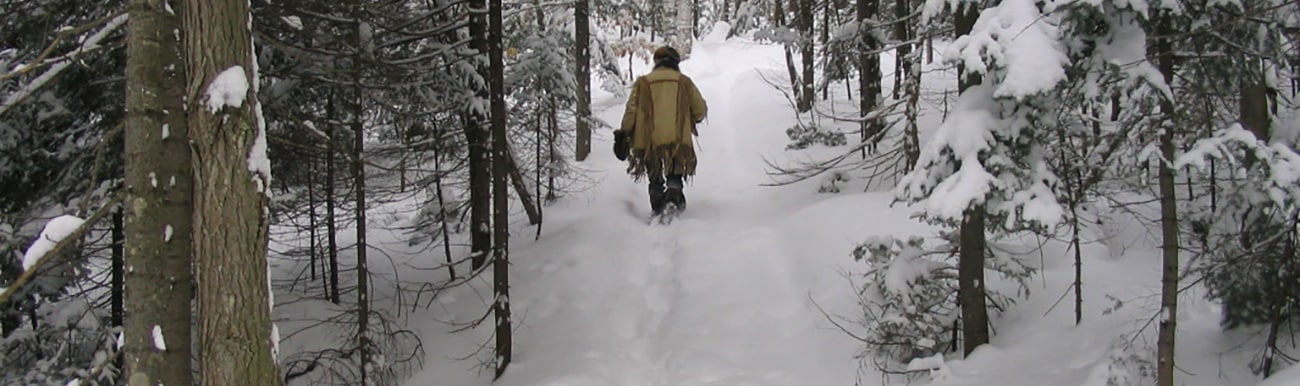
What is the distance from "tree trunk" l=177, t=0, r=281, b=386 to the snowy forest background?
24 mm

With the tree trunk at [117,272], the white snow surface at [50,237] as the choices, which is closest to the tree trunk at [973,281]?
the white snow surface at [50,237]

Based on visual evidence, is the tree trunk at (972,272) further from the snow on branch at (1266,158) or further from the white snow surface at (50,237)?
the white snow surface at (50,237)

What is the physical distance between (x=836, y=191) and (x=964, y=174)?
4888mm

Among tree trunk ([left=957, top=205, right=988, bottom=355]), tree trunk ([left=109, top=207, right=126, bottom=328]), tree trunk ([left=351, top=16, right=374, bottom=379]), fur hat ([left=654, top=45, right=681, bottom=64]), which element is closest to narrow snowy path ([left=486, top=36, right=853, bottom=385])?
tree trunk ([left=957, top=205, right=988, bottom=355])

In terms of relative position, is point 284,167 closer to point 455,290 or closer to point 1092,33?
point 455,290

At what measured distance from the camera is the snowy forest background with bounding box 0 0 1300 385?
452cm

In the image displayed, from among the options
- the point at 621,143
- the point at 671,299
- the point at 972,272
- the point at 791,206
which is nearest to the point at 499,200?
the point at 671,299

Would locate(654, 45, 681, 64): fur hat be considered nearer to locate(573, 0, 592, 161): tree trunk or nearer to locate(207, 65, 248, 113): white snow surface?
locate(573, 0, 592, 161): tree trunk

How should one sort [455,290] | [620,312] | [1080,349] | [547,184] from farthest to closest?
[547,184]
[455,290]
[620,312]
[1080,349]

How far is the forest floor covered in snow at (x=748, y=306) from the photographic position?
5473 millimetres

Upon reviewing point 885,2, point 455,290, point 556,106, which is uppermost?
point 885,2

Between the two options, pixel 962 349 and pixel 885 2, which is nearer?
pixel 962 349

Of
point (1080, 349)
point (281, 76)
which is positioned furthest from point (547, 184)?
point (1080, 349)

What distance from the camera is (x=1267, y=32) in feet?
14.6
